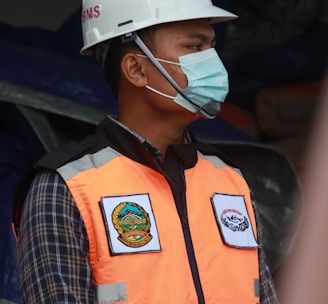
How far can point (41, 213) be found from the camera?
4.23ft

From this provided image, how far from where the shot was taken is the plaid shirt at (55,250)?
1.26 metres

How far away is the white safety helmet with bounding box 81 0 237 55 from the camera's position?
1491mm

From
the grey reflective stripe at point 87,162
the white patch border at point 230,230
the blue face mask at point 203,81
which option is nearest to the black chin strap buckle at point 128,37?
the blue face mask at point 203,81

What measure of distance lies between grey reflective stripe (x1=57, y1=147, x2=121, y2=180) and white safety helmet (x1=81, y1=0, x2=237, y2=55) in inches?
9.3

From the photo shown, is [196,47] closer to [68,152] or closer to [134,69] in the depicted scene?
[134,69]

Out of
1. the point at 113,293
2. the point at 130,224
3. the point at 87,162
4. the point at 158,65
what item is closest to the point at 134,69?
the point at 158,65

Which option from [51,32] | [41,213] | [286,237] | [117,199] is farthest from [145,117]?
[51,32]

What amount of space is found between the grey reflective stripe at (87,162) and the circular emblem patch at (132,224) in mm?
92

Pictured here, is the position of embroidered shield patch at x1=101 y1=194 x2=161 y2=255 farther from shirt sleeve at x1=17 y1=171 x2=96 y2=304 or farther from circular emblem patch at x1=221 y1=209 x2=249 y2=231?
circular emblem patch at x1=221 y1=209 x2=249 y2=231

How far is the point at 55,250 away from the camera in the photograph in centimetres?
127

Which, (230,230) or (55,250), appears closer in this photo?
(55,250)

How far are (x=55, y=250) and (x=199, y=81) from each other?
1.42ft

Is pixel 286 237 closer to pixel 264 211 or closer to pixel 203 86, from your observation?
pixel 264 211

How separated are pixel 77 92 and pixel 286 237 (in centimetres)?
84
